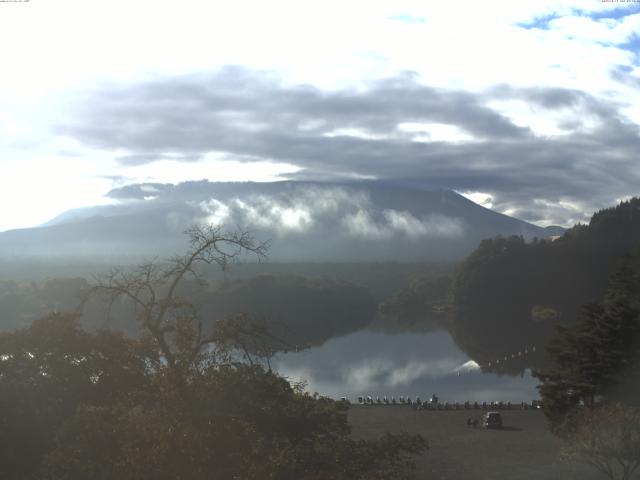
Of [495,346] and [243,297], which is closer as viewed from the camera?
[495,346]

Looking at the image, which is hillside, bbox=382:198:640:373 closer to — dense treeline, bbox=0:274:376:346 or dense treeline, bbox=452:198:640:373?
dense treeline, bbox=452:198:640:373

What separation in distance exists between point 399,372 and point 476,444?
23516 mm

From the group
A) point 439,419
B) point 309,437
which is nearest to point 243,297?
point 439,419

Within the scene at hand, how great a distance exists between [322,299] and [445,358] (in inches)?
1536

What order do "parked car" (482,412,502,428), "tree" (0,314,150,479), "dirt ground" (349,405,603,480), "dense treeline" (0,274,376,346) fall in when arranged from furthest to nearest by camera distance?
"dense treeline" (0,274,376,346) → "parked car" (482,412,502,428) → "dirt ground" (349,405,603,480) → "tree" (0,314,150,479)

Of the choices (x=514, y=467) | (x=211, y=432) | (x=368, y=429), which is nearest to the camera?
(x=211, y=432)

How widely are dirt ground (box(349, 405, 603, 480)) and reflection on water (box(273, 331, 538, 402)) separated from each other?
8.03 m

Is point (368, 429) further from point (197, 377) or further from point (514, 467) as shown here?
point (197, 377)

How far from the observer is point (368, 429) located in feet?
71.6

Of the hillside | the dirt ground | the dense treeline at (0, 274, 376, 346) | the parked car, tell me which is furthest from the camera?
the hillside

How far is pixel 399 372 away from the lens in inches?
1681

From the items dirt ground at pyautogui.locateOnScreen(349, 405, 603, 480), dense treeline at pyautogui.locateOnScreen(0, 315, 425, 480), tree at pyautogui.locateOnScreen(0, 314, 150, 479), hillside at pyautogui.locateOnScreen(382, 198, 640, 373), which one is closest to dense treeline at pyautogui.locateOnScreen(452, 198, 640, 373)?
hillside at pyautogui.locateOnScreen(382, 198, 640, 373)

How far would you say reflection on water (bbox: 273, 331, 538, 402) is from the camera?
3469 cm

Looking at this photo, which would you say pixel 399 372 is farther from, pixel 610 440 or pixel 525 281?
pixel 525 281
